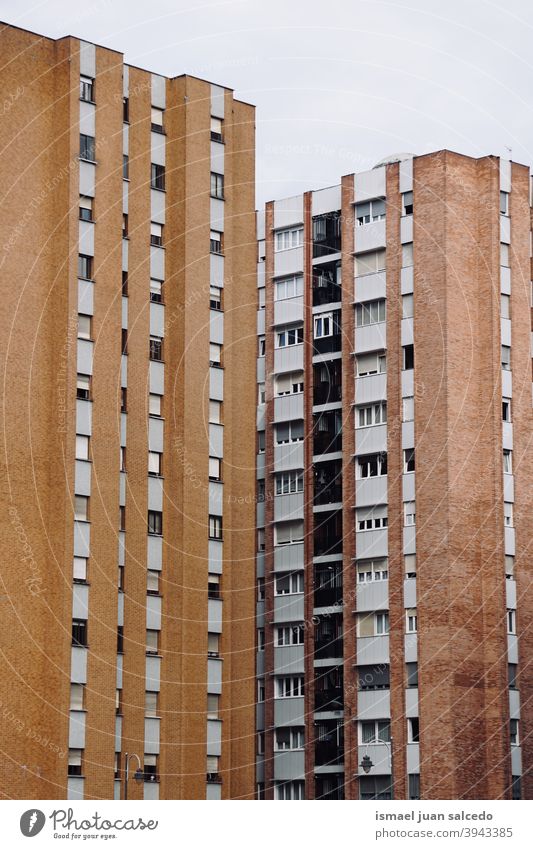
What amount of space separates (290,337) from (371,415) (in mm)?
8253

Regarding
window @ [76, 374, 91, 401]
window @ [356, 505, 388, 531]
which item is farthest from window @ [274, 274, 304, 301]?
window @ [76, 374, 91, 401]

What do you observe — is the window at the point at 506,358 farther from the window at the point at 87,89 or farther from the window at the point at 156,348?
the window at the point at 87,89

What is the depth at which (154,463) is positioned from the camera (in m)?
80.1

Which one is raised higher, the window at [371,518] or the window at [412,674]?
the window at [371,518]

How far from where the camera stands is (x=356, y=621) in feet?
317

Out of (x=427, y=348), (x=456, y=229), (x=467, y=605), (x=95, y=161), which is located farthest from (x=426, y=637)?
(x=95, y=161)

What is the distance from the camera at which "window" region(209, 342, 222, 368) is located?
82750 millimetres

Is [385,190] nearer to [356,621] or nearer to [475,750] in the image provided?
[356,621]

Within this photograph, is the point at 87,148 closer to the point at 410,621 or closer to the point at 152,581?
the point at 152,581

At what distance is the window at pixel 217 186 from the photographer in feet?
276

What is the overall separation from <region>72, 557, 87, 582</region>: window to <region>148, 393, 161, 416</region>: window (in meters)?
7.78

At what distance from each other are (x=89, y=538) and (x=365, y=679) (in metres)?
24.6

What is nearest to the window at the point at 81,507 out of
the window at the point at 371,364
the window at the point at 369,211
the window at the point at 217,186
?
the window at the point at 217,186

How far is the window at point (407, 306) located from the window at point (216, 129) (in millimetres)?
18393
